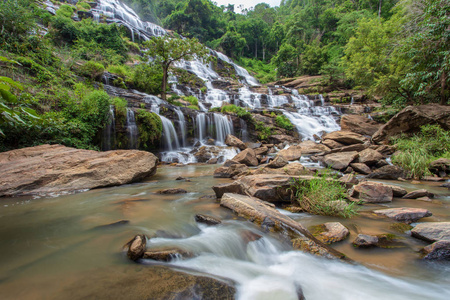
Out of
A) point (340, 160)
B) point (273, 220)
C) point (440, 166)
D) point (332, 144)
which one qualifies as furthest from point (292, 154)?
point (273, 220)

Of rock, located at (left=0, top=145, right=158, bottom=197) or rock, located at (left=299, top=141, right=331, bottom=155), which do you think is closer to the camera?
rock, located at (left=0, top=145, right=158, bottom=197)

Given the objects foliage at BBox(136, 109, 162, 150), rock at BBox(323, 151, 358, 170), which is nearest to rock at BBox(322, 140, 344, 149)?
rock at BBox(323, 151, 358, 170)

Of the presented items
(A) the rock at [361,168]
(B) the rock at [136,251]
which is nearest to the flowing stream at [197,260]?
(B) the rock at [136,251]

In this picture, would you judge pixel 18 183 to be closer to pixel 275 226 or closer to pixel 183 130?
pixel 275 226

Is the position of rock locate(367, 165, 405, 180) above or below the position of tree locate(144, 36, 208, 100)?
below

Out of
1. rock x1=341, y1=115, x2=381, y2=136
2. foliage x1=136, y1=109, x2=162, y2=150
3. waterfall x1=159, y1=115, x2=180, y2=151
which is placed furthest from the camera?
rock x1=341, y1=115, x2=381, y2=136

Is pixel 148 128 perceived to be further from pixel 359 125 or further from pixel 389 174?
pixel 359 125

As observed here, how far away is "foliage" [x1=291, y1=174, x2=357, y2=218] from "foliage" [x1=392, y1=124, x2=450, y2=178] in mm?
4802

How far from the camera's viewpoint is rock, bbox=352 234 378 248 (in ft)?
8.54

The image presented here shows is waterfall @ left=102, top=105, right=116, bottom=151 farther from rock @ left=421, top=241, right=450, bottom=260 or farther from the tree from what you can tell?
rock @ left=421, top=241, right=450, bottom=260

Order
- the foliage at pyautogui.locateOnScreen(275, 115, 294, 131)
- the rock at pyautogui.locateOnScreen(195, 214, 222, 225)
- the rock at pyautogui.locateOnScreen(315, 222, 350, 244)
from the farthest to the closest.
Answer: the foliage at pyautogui.locateOnScreen(275, 115, 294, 131)
the rock at pyautogui.locateOnScreen(195, 214, 222, 225)
the rock at pyautogui.locateOnScreen(315, 222, 350, 244)

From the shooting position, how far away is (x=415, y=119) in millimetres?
10664

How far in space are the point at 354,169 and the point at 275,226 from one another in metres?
6.48

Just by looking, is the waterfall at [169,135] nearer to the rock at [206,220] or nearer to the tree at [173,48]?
the tree at [173,48]
